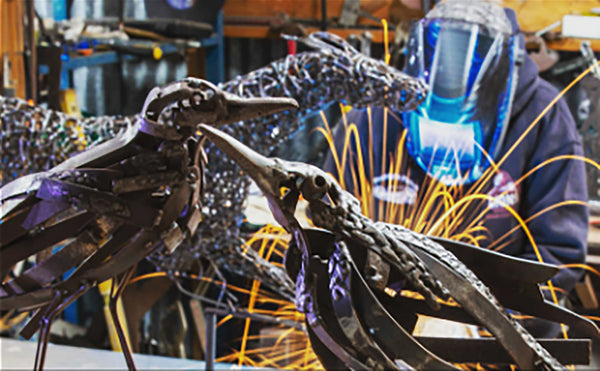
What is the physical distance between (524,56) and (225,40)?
0.67 meters

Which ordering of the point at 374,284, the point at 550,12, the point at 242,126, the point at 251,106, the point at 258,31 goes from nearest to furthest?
the point at 374,284 < the point at 251,106 < the point at 242,126 < the point at 550,12 < the point at 258,31

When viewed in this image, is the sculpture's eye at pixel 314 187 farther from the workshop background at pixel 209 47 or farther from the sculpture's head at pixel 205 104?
the workshop background at pixel 209 47

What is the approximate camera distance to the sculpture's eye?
76 cm

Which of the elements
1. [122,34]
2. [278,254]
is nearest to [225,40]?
[122,34]

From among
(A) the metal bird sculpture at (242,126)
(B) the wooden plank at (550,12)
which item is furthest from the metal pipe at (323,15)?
(B) the wooden plank at (550,12)

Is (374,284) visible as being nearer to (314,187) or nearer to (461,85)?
(314,187)

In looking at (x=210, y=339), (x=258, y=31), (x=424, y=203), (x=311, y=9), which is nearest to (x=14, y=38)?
(x=258, y=31)

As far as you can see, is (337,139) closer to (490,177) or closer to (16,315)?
(490,177)

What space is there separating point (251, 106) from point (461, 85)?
0.70 meters

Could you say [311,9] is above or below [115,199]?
above

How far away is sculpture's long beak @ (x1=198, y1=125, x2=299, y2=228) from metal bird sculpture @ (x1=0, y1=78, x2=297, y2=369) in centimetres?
16

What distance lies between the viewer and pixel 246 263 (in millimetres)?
1388

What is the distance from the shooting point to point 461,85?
58.1 inches

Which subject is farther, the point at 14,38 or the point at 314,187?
the point at 14,38
